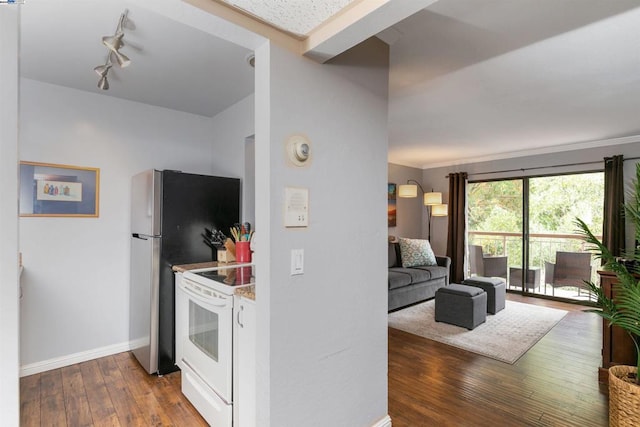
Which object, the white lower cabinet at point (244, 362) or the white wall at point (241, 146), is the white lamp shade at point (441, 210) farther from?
the white lower cabinet at point (244, 362)

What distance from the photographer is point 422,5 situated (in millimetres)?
1166

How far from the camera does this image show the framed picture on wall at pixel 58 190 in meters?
2.62

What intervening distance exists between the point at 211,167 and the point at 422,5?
9.50 ft

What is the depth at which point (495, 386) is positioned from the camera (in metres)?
2.47

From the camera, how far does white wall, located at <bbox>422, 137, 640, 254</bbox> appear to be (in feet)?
14.7

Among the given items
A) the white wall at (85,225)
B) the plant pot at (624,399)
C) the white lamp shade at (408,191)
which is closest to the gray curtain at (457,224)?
the white lamp shade at (408,191)

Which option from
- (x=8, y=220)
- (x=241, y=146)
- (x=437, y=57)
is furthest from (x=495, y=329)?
(x=8, y=220)

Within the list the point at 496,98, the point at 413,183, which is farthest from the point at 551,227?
the point at 496,98

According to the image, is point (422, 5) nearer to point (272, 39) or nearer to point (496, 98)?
point (272, 39)

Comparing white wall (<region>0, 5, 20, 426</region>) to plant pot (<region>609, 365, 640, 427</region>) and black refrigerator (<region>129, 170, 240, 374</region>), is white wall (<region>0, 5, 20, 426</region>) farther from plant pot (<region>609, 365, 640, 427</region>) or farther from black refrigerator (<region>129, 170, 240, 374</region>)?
plant pot (<region>609, 365, 640, 427</region>)

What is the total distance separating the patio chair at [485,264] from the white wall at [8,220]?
20.6 feet

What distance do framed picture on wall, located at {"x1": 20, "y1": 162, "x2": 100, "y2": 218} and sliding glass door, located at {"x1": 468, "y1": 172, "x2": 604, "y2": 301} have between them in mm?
5923

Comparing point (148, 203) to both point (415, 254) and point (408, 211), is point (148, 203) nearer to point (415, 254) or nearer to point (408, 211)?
point (415, 254)

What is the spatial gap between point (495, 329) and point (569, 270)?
2.37 meters
